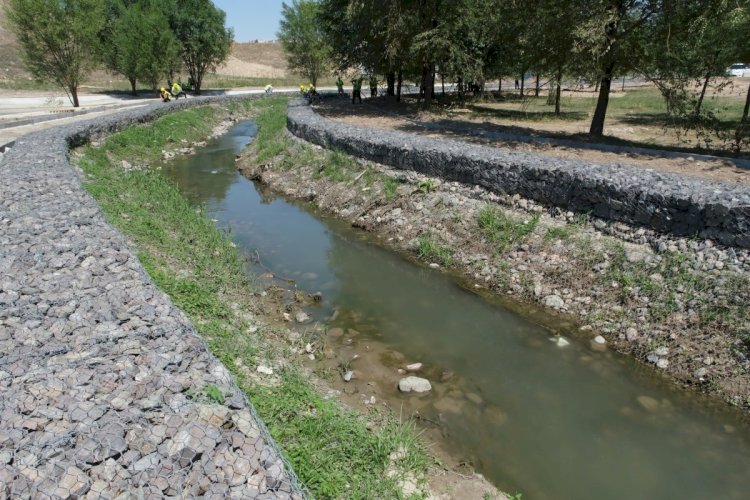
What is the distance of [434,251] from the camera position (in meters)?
11.0

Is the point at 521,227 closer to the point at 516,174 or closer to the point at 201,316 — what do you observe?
the point at 516,174

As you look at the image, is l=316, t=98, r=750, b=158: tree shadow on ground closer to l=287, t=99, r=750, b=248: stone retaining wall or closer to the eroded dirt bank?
l=287, t=99, r=750, b=248: stone retaining wall

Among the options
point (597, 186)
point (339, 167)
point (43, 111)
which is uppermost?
point (43, 111)

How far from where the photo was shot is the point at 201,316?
23.3 ft

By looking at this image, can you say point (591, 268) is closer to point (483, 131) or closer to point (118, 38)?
point (483, 131)

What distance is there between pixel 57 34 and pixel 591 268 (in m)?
34.1

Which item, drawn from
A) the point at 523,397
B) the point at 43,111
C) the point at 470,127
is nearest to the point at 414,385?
the point at 523,397

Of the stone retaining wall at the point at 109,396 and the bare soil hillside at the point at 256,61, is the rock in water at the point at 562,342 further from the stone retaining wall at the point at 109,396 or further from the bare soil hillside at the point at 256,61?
the bare soil hillside at the point at 256,61

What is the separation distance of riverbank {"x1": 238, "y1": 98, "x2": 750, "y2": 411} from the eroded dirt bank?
0.02 meters

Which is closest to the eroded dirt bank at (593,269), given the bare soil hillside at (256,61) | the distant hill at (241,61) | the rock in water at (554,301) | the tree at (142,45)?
the rock in water at (554,301)

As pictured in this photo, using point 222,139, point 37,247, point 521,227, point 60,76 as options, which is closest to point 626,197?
point 521,227

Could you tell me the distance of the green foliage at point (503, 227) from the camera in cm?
1028

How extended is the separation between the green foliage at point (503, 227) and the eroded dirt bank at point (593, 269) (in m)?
0.02

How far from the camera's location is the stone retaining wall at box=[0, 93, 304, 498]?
339cm
